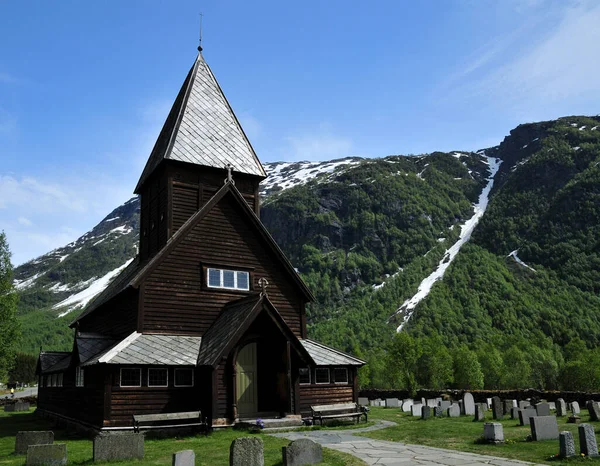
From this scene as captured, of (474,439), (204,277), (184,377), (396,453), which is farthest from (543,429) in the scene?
(204,277)

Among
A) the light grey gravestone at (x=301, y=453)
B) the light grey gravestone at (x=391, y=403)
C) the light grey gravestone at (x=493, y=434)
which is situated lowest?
the light grey gravestone at (x=391, y=403)

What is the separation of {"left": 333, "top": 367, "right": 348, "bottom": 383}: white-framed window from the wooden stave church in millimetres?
46

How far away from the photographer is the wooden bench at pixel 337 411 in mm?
22812

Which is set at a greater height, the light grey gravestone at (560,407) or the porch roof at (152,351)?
the porch roof at (152,351)

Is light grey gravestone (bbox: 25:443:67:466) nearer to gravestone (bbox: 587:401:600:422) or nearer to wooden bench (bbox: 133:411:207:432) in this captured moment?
wooden bench (bbox: 133:411:207:432)

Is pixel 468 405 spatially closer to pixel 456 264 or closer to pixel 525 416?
pixel 525 416

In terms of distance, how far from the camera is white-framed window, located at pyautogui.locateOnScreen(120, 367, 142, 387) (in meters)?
20.1

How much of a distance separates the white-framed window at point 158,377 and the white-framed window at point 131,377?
1.31ft

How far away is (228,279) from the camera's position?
81.9 feet

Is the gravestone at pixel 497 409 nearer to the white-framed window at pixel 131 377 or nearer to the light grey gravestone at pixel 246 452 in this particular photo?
the white-framed window at pixel 131 377

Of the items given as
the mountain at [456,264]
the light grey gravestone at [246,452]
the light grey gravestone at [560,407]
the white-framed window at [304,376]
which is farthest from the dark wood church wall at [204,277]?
the mountain at [456,264]

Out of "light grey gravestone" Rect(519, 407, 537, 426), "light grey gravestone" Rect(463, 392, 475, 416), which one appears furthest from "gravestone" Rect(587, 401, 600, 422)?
"light grey gravestone" Rect(463, 392, 475, 416)

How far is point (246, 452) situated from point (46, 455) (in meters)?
5.35

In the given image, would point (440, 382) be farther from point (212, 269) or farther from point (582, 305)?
point (582, 305)
